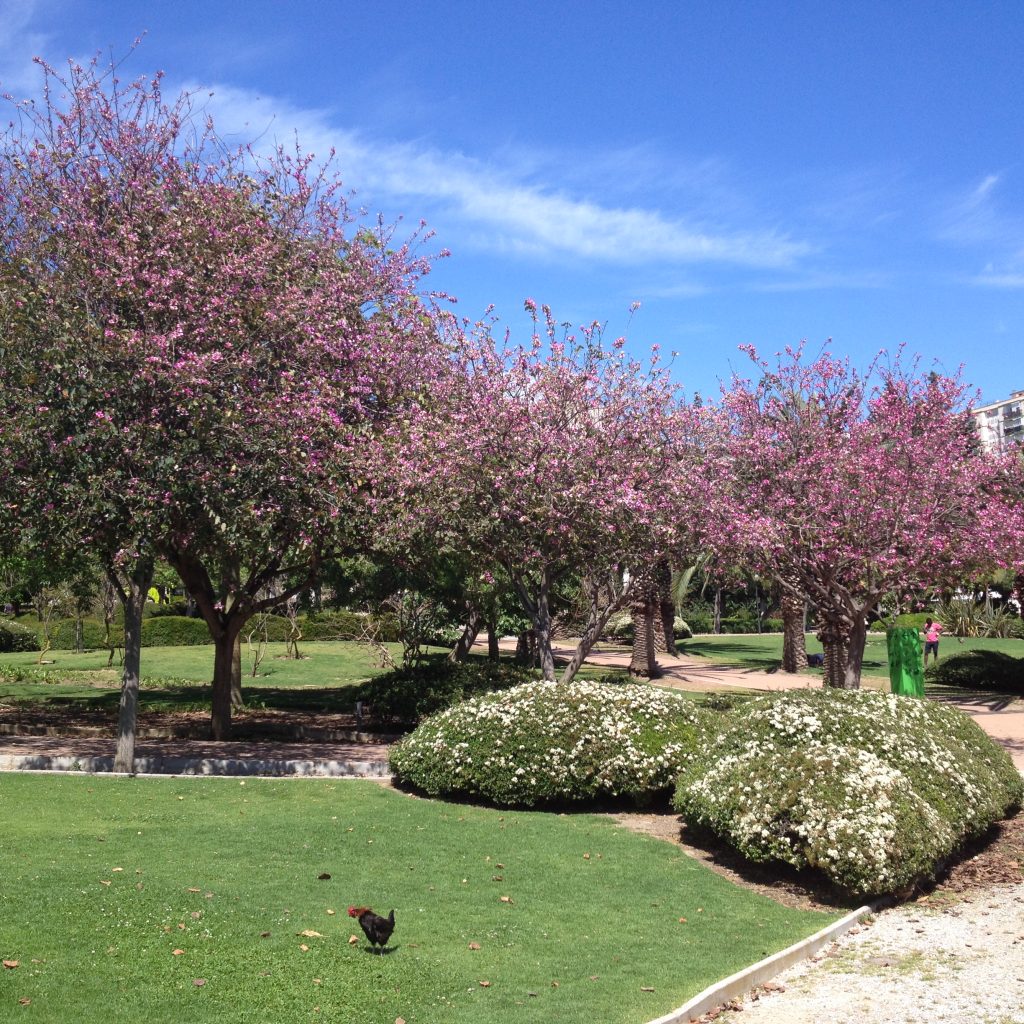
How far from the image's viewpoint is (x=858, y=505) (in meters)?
16.9

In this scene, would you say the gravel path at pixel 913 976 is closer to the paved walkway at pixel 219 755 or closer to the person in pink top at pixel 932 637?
the paved walkway at pixel 219 755

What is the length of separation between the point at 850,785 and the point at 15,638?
35.3m

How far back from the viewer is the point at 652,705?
44.0 feet

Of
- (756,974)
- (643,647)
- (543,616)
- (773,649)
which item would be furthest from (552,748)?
(773,649)

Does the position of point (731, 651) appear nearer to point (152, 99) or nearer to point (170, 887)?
point (152, 99)

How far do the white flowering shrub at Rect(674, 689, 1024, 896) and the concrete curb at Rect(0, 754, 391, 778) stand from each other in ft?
15.5

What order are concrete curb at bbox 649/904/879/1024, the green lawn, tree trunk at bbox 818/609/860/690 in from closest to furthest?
1. concrete curb at bbox 649/904/879/1024
2. tree trunk at bbox 818/609/860/690
3. the green lawn

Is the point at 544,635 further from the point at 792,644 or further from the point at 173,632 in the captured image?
the point at 173,632

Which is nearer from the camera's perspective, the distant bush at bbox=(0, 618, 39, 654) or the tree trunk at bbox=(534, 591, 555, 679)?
the tree trunk at bbox=(534, 591, 555, 679)

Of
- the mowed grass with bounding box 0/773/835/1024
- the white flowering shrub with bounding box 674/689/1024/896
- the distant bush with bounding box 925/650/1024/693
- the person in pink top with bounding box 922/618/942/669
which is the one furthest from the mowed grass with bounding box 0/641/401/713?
the person in pink top with bounding box 922/618/942/669

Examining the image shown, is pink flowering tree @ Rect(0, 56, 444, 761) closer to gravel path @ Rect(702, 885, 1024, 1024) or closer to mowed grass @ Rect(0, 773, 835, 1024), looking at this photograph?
mowed grass @ Rect(0, 773, 835, 1024)

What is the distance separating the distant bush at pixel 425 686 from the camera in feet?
60.3

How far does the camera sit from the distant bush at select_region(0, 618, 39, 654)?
126 ft

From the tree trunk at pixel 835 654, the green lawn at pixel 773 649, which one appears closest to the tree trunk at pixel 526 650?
the tree trunk at pixel 835 654
